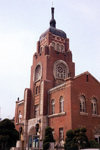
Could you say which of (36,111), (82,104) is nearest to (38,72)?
(36,111)

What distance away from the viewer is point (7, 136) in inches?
1035

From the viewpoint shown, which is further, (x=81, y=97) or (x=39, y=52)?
(x=39, y=52)

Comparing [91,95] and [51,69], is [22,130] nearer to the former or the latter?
[51,69]

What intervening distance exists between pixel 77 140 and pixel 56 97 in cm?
968

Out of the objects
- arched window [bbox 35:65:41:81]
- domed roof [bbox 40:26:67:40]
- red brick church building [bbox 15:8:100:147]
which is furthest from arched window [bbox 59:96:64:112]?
domed roof [bbox 40:26:67:40]

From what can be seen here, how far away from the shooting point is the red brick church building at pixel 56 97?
28.9 meters

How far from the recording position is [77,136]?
78.5ft

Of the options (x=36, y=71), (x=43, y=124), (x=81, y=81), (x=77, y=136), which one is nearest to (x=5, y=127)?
(x=43, y=124)

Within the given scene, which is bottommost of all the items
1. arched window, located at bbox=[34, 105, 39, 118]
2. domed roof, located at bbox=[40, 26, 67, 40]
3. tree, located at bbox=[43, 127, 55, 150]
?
tree, located at bbox=[43, 127, 55, 150]

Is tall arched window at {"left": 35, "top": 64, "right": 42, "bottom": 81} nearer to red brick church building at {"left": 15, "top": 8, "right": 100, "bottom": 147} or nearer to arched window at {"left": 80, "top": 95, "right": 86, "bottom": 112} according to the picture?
red brick church building at {"left": 15, "top": 8, "right": 100, "bottom": 147}

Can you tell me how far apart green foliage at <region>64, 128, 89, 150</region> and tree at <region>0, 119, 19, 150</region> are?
296 inches

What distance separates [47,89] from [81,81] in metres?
6.72

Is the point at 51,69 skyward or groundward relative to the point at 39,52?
groundward

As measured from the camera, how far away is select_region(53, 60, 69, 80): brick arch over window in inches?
1480
